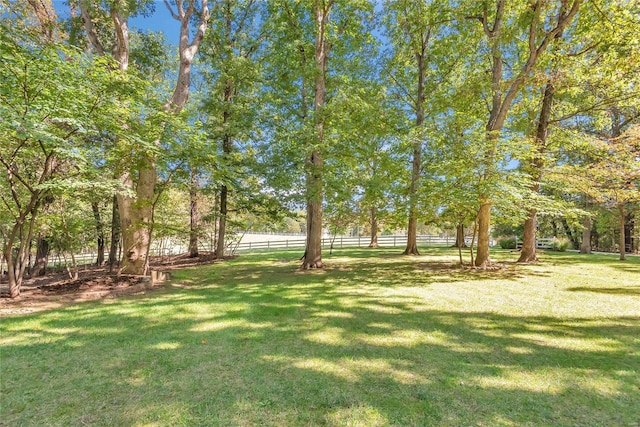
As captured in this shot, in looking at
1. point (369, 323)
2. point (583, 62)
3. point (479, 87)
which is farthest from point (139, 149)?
point (583, 62)

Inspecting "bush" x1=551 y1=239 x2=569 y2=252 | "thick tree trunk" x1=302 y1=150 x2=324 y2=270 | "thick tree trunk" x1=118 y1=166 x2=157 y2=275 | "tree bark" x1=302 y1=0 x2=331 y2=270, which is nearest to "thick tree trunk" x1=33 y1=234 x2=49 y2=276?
"thick tree trunk" x1=118 y1=166 x2=157 y2=275

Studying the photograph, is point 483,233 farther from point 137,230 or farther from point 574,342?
point 137,230

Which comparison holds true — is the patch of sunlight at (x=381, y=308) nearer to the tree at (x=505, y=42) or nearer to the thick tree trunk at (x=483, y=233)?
the tree at (x=505, y=42)

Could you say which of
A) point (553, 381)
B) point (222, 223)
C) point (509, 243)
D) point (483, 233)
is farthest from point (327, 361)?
point (509, 243)

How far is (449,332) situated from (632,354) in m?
1.88

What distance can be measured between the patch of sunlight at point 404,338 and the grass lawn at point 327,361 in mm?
28

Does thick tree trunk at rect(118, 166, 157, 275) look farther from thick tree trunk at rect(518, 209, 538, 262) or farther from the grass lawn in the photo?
thick tree trunk at rect(518, 209, 538, 262)

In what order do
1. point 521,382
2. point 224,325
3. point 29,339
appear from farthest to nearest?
point 224,325, point 29,339, point 521,382

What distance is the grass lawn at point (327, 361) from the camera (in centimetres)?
224

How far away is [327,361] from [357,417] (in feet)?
3.05

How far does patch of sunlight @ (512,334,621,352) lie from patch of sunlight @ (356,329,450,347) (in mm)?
1054

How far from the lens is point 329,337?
3781mm

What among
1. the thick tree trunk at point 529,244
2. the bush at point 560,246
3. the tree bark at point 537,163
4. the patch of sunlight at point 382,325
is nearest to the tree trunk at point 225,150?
the patch of sunlight at point 382,325

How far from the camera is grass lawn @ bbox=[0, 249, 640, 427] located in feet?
7.36
